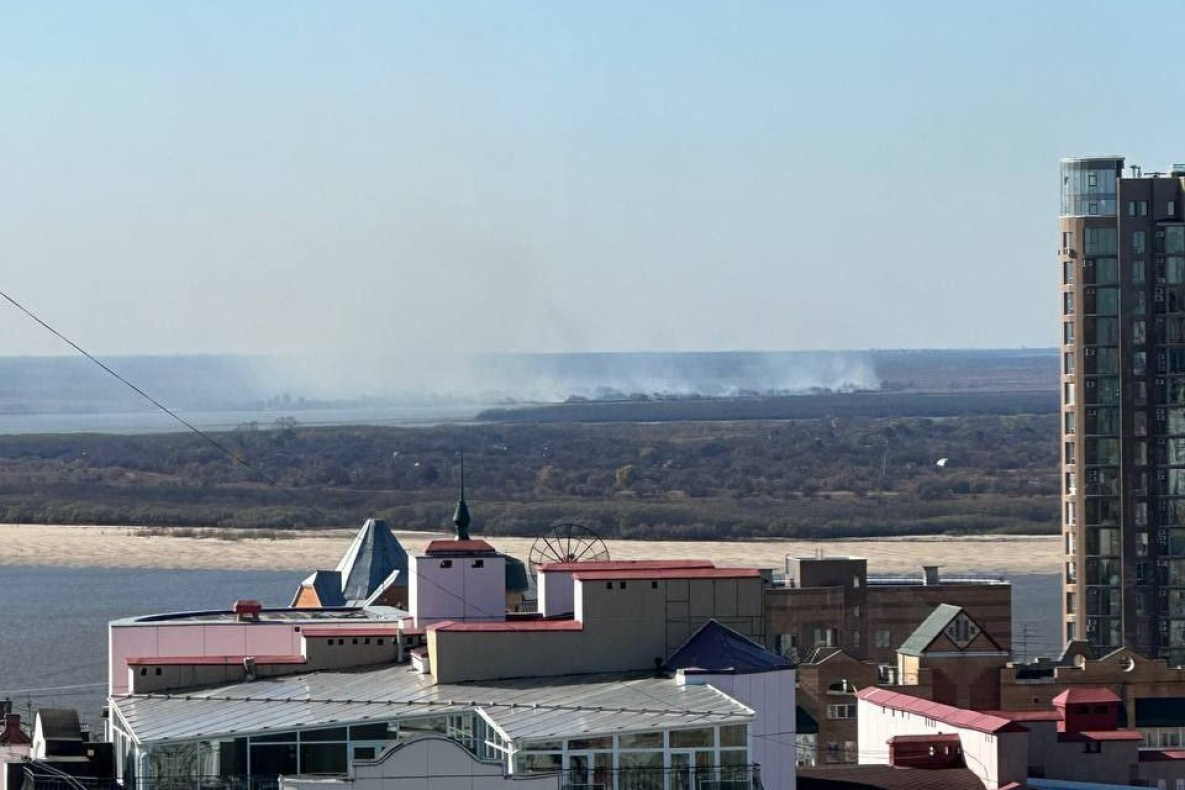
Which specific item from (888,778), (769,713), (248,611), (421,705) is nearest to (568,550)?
(248,611)

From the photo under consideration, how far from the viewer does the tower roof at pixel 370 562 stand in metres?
78.2

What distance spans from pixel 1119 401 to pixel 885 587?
1140 cm

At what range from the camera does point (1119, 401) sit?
311 feet

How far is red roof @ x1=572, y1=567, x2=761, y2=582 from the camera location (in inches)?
1895

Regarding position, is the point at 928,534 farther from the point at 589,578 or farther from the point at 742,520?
the point at 589,578

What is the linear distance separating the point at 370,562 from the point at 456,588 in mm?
28559

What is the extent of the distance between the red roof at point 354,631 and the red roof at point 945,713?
809 cm

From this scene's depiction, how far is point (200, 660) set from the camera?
4872 cm

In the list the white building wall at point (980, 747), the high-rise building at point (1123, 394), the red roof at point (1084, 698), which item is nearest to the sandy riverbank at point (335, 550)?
the high-rise building at point (1123, 394)

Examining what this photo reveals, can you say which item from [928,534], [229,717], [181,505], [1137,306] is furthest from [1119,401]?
[181,505]

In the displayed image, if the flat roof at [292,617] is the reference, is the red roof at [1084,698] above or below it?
below

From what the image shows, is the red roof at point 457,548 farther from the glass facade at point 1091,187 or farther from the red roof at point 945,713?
the glass facade at point 1091,187

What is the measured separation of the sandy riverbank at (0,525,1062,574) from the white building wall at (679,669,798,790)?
308 ft

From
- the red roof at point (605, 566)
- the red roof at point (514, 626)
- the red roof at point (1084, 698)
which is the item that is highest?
the red roof at point (605, 566)
